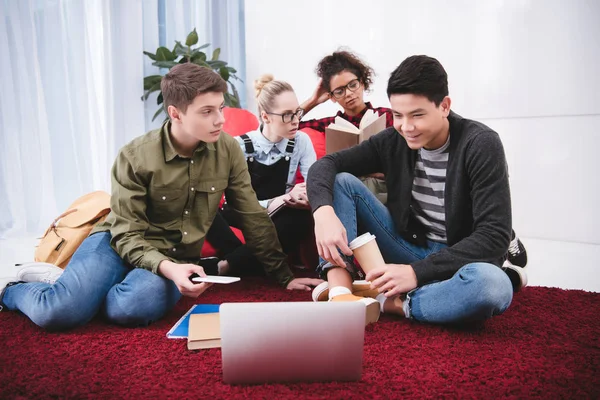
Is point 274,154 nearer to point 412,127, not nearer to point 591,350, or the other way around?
point 412,127

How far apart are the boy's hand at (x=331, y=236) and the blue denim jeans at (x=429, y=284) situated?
0.31ft

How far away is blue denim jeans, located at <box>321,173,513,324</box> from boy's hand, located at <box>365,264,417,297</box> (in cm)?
9

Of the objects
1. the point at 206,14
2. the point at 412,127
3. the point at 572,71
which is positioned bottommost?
the point at 412,127

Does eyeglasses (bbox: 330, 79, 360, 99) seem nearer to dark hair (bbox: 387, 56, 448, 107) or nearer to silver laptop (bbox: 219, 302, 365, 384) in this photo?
dark hair (bbox: 387, 56, 448, 107)

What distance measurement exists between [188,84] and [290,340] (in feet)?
2.78

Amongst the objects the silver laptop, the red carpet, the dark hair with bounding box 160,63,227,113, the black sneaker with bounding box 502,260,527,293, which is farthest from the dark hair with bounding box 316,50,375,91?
the silver laptop

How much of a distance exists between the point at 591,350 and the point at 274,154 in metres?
1.20

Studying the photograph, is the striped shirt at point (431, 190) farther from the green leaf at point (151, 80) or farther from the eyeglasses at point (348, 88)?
the green leaf at point (151, 80)

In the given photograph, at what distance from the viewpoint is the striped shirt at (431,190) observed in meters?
1.28

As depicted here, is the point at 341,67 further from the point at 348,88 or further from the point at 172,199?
the point at 172,199

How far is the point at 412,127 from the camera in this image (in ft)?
3.94

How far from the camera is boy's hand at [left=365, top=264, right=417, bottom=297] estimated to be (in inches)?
42.3

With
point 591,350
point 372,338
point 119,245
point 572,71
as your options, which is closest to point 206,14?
point 572,71

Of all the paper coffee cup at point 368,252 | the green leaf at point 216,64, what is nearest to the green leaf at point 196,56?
the green leaf at point 216,64
